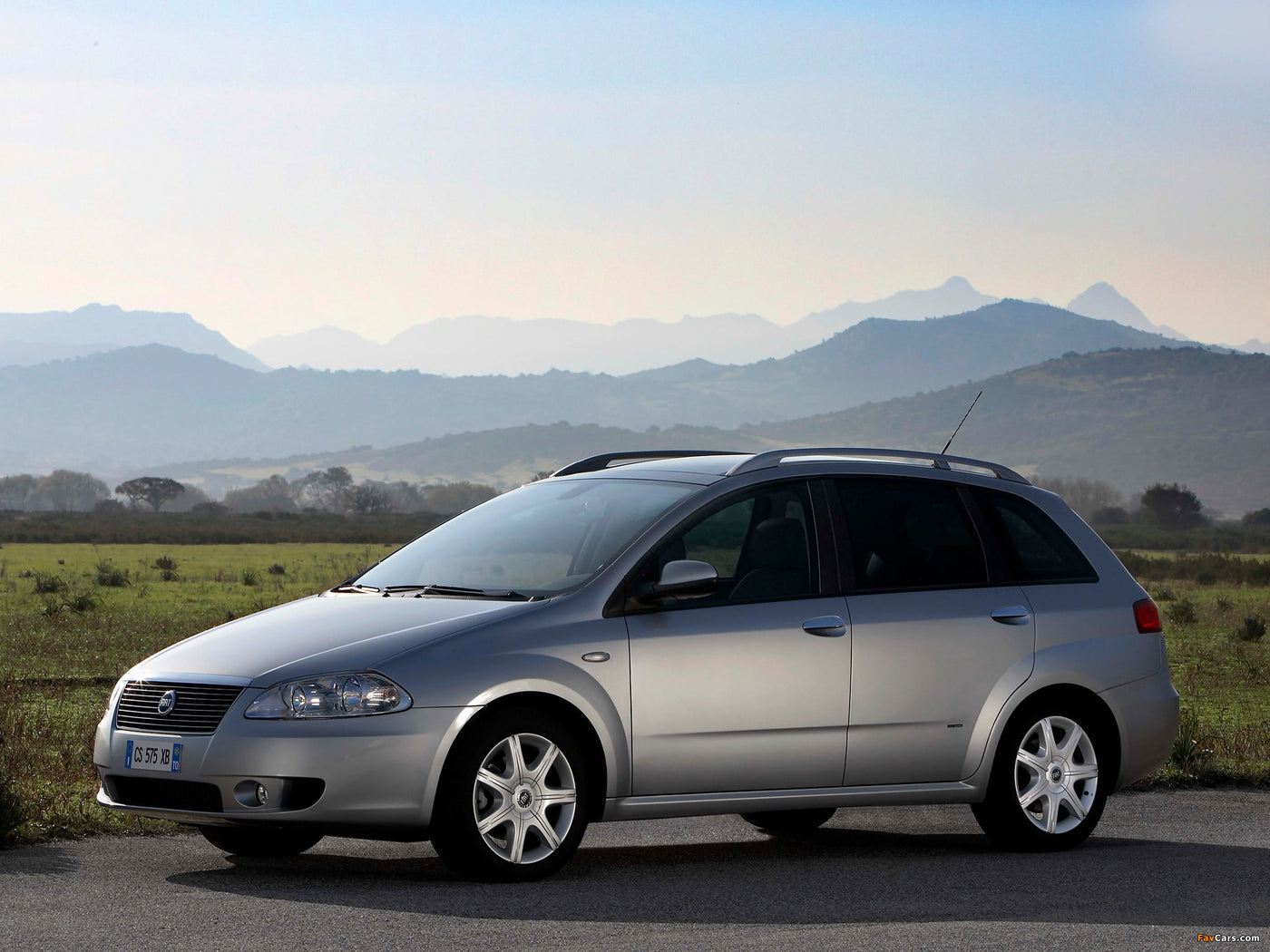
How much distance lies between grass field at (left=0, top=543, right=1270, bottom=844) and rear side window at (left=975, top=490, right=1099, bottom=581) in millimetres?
2830

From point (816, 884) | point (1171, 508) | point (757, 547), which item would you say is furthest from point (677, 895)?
point (1171, 508)

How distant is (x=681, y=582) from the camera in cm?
740

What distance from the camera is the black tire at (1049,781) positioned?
8430 millimetres

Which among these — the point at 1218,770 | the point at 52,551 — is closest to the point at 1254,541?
the point at 52,551

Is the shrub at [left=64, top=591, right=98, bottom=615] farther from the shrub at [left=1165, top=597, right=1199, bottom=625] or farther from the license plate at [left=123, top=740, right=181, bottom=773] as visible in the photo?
the license plate at [left=123, top=740, right=181, bottom=773]

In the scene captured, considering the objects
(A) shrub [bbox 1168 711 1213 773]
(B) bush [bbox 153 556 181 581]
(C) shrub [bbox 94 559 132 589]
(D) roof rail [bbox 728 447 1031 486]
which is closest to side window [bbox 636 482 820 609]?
(D) roof rail [bbox 728 447 1031 486]

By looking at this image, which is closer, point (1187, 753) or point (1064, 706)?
point (1064, 706)

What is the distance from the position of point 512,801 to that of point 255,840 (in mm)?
1530

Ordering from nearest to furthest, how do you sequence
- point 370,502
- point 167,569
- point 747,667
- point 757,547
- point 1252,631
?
point 747,667 < point 757,547 < point 1252,631 < point 167,569 < point 370,502

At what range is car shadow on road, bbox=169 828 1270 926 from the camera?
684cm

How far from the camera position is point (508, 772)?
720 cm

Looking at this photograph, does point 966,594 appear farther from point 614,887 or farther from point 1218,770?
point 1218,770

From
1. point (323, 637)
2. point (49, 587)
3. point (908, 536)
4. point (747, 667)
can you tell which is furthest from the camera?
point (49, 587)

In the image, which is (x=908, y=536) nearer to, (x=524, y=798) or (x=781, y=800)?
(x=781, y=800)
